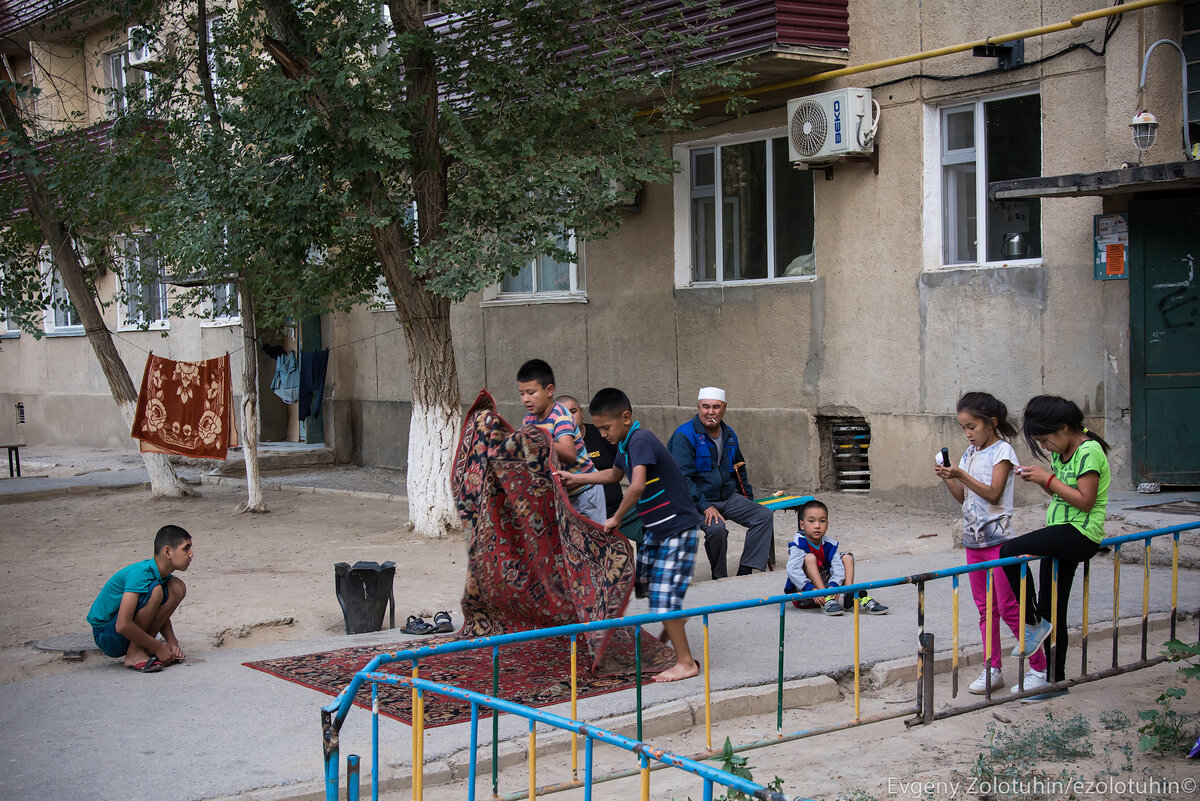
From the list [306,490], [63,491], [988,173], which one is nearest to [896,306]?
[988,173]

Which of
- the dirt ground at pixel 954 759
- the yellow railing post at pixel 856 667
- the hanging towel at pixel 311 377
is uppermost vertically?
the hanging towel at pixel 311 377

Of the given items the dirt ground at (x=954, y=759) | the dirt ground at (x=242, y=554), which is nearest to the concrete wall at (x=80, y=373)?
the dirt ground at (x=242, y=554)

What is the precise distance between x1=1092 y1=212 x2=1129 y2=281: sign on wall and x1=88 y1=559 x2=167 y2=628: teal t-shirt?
7.88 m

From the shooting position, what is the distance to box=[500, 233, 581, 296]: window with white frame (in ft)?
49.4

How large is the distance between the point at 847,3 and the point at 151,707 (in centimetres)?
952

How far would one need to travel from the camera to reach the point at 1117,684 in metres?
6.02

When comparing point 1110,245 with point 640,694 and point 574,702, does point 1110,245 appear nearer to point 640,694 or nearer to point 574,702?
point 640,694

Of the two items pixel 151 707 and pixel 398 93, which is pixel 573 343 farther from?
pixel 151 707

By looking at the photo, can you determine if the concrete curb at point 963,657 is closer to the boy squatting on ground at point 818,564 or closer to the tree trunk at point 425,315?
the boy squatting on ground at point 818,564

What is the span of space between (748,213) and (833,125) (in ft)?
6.29

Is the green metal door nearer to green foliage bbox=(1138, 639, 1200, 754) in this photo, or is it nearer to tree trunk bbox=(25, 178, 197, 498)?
green foliage bbox=(1138, 639, 1200, 754)

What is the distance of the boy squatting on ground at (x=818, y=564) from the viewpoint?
7344 millimetres

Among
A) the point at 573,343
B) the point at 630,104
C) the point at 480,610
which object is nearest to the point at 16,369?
the point at 573,343

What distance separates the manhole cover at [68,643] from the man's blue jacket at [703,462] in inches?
164
